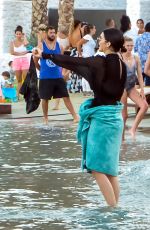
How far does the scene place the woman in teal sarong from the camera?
32.8ft

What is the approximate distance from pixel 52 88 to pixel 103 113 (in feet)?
29.9

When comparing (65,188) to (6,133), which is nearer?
(65,188)

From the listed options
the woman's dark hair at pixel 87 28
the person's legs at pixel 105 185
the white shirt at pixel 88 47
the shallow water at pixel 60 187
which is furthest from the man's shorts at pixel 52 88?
the person's legs at pixel 105 185

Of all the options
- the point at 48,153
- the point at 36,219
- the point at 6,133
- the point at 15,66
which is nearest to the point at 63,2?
the point at 15,66

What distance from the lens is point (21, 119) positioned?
19.6 metres

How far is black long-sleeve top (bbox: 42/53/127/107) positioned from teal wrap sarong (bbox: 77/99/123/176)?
0.35 feet

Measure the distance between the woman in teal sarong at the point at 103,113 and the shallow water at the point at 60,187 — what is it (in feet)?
1.27

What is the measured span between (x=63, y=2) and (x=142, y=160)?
18.9 metres

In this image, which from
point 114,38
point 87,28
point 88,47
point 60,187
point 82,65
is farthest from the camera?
point 87,28

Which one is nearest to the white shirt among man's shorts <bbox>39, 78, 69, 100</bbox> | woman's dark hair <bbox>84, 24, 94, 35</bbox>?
woman's dark hair <bbox>84, 24, 94, 35</bbox>

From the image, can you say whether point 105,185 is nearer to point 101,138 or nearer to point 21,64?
point 101,138

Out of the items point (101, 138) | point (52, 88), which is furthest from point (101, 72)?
point (52, 88)

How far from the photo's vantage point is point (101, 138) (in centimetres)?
999

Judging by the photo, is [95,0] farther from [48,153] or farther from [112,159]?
[112,159]
